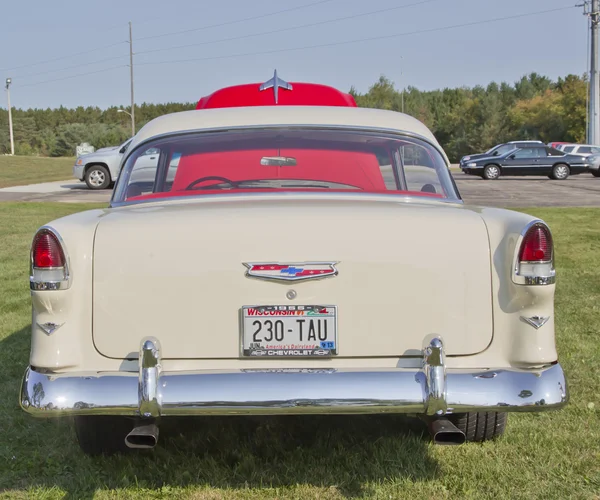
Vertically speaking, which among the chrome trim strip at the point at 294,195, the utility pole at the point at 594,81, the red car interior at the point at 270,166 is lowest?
the chrome trim strip at the point at 294,195

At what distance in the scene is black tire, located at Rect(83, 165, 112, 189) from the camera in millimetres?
21922

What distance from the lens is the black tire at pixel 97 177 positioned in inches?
863

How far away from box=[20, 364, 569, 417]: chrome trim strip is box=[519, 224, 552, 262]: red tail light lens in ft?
1.47

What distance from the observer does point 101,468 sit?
12.0ft

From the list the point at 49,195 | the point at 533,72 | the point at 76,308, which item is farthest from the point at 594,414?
the point at 533,72

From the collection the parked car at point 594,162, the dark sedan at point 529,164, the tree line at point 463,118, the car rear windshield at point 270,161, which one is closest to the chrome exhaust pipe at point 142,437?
the car rear windshield at point 270,161

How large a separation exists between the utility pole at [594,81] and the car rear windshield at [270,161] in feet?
135

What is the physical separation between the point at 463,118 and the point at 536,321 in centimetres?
8305

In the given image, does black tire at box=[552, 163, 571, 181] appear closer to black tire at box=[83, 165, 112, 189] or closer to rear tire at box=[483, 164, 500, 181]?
rear tire at box=[483, 164, 500, 181]

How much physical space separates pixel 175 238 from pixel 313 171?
1.25m

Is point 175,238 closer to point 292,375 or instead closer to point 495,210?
point 292,375

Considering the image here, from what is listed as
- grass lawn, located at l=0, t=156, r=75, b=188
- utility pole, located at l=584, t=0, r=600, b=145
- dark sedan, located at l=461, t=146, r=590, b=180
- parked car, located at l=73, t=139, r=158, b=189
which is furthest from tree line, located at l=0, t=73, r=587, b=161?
parked car, located at l=73, t=139, r=158, b=189

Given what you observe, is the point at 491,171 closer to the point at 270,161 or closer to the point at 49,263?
the point at 270,161

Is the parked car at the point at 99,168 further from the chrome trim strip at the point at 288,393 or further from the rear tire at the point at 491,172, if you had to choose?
the chrome trim strip at the point at 288,393
